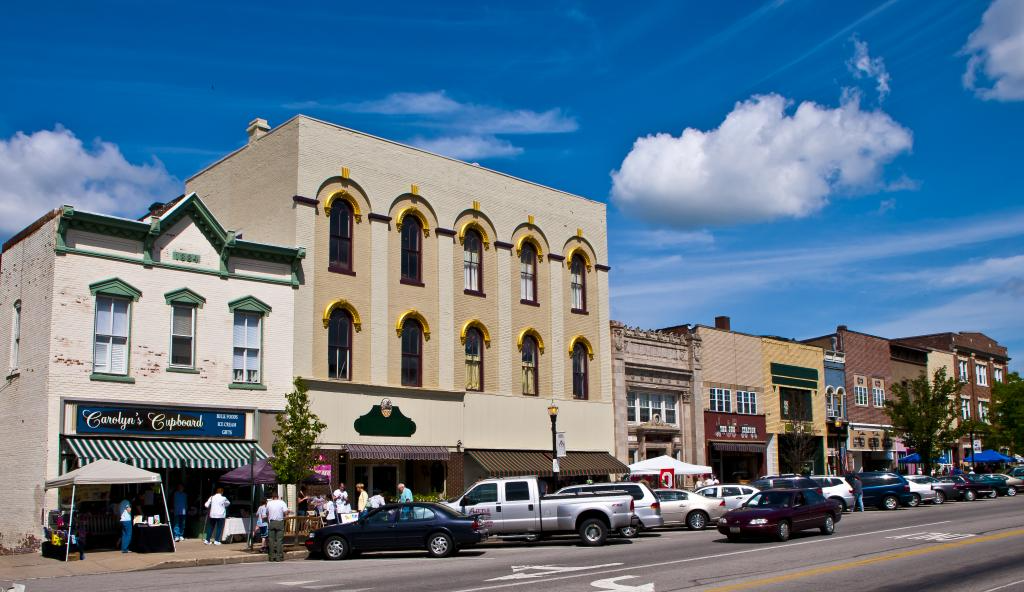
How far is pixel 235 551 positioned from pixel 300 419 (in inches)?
152

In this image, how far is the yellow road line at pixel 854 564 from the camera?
16.6m

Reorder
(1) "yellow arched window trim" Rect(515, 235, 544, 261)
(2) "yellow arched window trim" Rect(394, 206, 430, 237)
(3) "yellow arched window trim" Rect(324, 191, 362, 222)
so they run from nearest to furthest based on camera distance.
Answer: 1. (3) "yellow arched window trim" Rect(324, 191, 362, 222)
2. (2) "yellow arched window trim" Rect(394, 206, 430, 237)
3. (1) "yellow arched window trim" Rect(515, 235, 544, 261)

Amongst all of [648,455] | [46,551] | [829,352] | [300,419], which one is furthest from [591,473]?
[829,352]

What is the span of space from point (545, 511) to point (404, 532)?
4244 millimetres

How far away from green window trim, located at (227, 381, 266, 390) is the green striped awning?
1648 mm

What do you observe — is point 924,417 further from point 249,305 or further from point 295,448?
point 295,448

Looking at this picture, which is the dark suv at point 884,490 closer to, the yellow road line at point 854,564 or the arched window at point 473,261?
the yellow road line at point 854,564

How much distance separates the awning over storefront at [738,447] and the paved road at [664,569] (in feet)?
71.5

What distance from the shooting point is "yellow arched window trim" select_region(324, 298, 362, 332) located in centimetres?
3259

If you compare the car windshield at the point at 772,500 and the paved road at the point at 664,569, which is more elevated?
the car windshield at the point at 772,500

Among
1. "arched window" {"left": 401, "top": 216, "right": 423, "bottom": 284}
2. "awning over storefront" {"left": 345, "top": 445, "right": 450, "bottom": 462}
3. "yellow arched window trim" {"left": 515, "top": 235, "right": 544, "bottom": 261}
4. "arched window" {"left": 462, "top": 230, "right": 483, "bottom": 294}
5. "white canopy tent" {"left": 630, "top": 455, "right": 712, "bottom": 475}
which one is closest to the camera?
"awning over storefront" {"left": 345, "top": 445, "right": 450, "bottom": 462}

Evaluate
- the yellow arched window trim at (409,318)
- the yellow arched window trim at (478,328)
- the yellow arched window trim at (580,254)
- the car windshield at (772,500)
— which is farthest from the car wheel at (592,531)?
the yellow arched window trim at (580,254)

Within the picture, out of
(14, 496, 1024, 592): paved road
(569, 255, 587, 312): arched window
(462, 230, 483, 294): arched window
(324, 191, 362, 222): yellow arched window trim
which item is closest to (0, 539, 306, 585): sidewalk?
(14, 496, 1024, 592): paved road

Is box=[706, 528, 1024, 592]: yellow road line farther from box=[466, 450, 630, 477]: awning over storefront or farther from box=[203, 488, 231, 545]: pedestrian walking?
box=[466, 450, 630, 477]: awning over storefront
